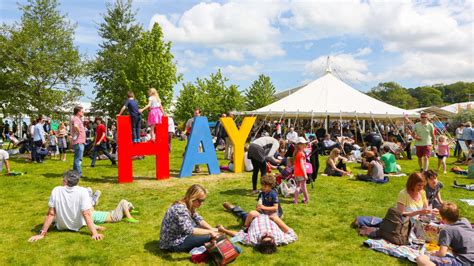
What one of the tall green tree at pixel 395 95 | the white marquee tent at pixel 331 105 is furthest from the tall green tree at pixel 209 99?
the tall green tree at pixel 395 95

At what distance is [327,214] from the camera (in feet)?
23.7

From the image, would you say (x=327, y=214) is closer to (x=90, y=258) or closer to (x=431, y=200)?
(x=431, y=200)

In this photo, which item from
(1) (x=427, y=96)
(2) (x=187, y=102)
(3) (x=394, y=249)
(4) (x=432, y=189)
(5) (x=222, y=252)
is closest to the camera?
(5) (x=222, y=252)

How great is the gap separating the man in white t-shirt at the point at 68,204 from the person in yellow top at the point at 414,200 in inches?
190

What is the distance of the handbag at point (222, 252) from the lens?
4613 mm

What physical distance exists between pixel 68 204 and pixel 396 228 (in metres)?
5.14

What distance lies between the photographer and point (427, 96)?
125312 millimetres

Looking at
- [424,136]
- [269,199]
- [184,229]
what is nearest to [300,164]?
[269,199]

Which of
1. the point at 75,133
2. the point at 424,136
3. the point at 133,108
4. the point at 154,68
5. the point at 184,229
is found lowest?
the point at 184,229

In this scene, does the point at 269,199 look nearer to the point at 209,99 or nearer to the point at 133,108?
the point at 133,108

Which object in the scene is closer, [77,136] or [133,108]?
[77,136]

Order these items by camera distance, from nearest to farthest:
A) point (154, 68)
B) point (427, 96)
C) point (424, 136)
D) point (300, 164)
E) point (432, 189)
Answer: point (432, 189) < point (300, 164) < point (424, 136) < point (154, 68) < point (427, 96)

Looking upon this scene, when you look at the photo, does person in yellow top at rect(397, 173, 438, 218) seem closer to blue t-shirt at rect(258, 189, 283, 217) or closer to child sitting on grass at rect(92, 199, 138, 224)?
blue t-shirt at rect(258, 189, 283, 217)

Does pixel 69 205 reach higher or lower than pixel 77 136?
lower
